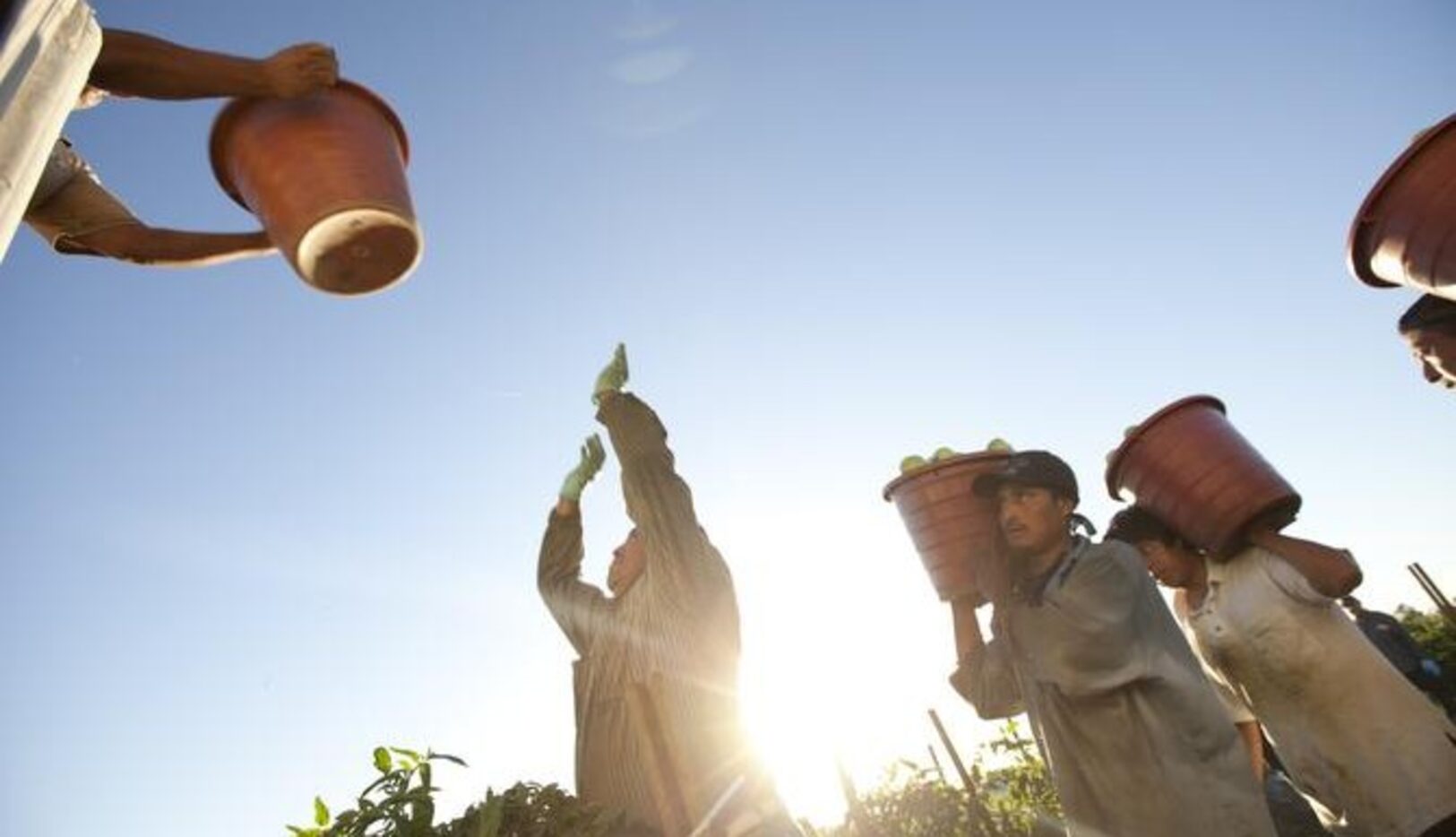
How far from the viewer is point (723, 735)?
3.04m

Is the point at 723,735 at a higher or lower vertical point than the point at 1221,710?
higher

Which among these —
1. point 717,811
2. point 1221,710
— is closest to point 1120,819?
point 1221,710

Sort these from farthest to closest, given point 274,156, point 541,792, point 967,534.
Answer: point 967,534
point 541,792
point 274,156

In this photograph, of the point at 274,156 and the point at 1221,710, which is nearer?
the point at 274,156

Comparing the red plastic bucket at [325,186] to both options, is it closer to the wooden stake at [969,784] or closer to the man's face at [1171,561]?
the man's face at [1171,561]

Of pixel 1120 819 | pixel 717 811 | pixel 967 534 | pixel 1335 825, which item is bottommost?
pixel 1335 825

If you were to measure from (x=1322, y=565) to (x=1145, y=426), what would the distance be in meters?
0.86

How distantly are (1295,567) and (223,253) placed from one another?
12.7 feet

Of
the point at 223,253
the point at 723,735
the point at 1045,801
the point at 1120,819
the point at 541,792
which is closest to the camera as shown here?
the point at 223,253

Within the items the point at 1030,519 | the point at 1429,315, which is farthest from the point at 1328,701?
the point at 1429,315

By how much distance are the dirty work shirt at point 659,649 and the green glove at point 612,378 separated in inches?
2.3

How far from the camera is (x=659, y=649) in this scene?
328 centimetres

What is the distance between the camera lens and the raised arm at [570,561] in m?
3.98

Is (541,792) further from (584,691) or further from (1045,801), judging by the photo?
(1045,801)
